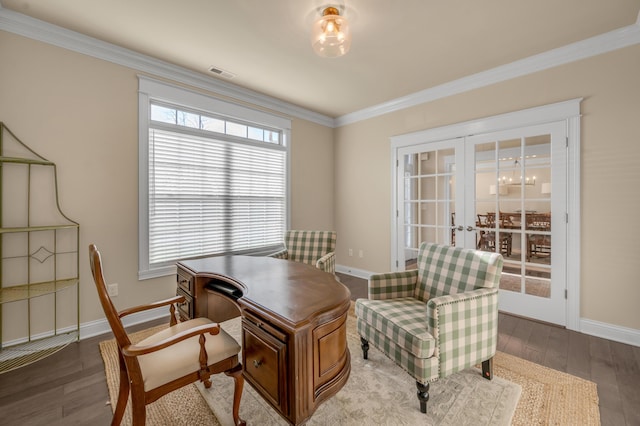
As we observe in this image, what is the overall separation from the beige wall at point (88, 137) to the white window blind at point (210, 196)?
246 mm

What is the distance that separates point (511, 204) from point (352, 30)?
8.27 ft

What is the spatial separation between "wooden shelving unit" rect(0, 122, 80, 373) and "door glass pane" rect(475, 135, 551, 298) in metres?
4.28

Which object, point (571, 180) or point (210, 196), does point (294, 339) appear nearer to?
point (210, 196)

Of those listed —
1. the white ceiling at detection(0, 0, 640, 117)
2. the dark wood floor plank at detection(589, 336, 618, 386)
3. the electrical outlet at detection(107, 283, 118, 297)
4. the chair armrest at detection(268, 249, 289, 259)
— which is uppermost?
the white ceiling at detection(0, 0, 640, 117)

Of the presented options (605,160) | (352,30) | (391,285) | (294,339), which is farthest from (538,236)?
(294,339)

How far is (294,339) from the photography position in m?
1.21

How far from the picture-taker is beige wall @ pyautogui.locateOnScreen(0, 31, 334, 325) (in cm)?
238

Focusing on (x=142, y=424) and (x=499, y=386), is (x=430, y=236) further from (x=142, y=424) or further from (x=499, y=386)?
(x=142, y=424)

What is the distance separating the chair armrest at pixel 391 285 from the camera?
7.55 ft

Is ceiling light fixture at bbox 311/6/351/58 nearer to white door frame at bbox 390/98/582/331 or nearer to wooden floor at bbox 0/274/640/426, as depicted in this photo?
white door frame at bbox 390/98/582/331

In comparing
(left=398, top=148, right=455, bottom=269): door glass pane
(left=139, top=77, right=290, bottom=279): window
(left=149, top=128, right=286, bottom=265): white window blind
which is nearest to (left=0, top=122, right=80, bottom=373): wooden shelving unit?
(left=139, top=77, right=290, bottom=279): window

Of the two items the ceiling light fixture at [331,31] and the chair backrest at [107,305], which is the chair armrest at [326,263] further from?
the ceiling light fixture at [331,31]

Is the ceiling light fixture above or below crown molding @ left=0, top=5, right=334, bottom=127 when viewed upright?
below

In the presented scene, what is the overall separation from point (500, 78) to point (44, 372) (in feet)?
16.7
